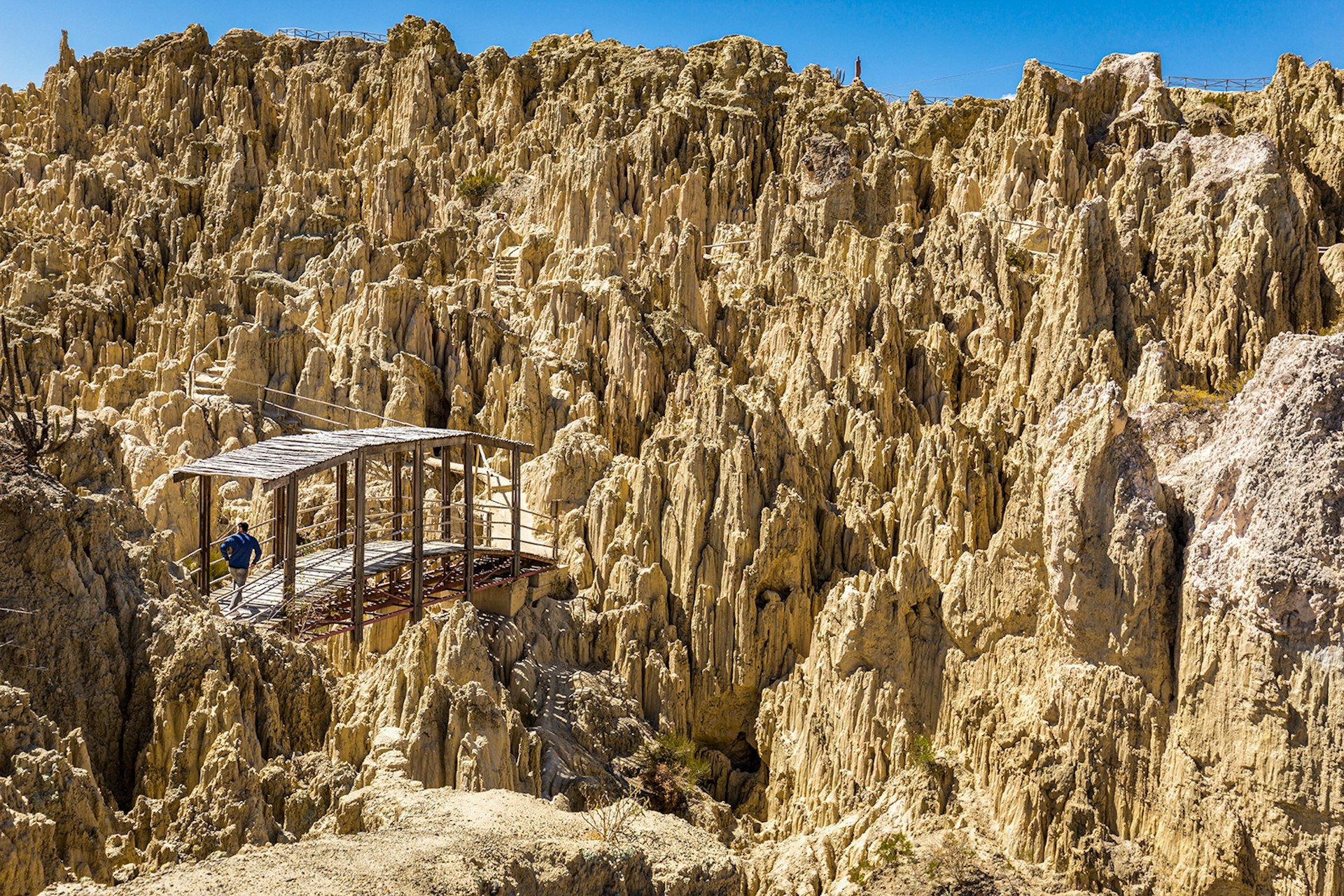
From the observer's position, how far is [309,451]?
1720cm

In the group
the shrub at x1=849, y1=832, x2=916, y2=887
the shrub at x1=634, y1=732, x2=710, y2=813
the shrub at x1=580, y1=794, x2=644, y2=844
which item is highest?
the shrub at x1=580, y1=794, x2=644, y2=844

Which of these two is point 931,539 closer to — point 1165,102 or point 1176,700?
point 1176,700

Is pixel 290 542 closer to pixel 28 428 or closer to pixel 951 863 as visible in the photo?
pixel 28 428

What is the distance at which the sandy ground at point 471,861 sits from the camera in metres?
9.76

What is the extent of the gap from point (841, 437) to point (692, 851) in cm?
1763

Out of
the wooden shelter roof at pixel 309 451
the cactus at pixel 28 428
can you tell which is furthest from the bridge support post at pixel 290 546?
the cactus at pixel 28 428

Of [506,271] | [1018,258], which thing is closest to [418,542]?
[1018,258]

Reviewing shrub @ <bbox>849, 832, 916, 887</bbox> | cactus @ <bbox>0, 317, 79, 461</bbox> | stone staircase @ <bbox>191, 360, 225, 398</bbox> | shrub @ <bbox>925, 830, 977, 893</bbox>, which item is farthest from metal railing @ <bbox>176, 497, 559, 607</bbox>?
shrub @ <bbox>925, 830, 977, 893</bbox>

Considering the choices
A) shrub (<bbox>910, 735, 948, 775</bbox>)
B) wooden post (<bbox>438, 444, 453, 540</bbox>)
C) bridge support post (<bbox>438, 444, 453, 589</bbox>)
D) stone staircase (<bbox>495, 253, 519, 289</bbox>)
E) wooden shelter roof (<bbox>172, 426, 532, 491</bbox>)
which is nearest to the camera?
wooden shelter roof (<bbox>172, 426, 532, 491</bbox>)

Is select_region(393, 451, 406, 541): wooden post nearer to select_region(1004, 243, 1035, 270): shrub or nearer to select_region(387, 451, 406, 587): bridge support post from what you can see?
select_region(387, 451, 406, 587): bridge support post

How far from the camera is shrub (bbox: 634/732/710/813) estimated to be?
66.2ft

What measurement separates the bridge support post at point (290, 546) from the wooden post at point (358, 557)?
1202mm

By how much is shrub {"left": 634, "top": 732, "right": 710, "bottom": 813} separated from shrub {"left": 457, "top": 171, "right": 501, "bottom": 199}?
29.5 meters

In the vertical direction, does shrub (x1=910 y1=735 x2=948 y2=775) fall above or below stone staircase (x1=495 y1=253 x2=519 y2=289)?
below
